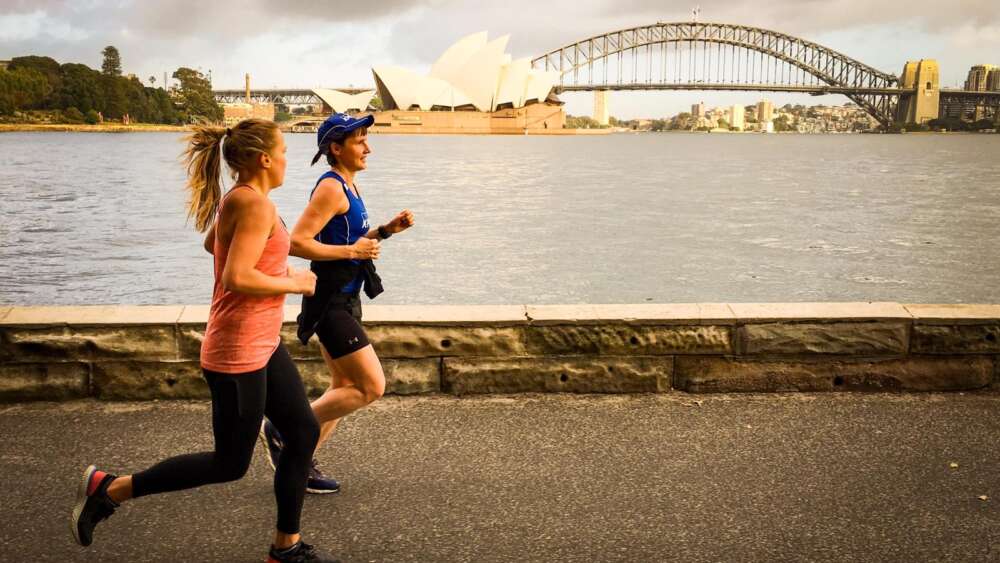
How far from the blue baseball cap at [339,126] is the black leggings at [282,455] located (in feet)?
2.39

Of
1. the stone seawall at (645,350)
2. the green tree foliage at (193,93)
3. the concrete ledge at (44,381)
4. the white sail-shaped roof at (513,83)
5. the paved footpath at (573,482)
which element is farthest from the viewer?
the green tree foliage at (193,93)

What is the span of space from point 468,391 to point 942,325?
6.96 ft

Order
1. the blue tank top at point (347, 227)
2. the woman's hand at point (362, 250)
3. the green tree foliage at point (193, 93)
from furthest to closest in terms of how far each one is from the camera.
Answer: the green tree foliage at point (193, 93)
the blue tank top at point (347, 227)
the woman's hand at point (362, 250)

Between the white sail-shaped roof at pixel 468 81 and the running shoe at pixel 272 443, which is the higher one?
the white sail-shaped roof at pixel 468 81

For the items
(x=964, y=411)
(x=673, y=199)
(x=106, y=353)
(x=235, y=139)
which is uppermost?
(x=235, y=139)

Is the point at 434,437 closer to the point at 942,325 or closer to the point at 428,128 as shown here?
the point at 942,325

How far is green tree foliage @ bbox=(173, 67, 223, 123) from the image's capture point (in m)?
124

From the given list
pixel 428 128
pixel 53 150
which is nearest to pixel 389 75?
pixel 428 128

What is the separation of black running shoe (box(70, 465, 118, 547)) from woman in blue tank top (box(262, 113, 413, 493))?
0.68 m

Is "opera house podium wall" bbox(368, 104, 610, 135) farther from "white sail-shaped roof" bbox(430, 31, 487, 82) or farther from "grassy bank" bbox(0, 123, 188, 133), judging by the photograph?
"grassy bank" bbox(0, 123, 188, 133)

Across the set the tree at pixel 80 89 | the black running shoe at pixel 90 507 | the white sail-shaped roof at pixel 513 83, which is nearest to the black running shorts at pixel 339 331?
Result: the black running shoe at pixel 90 507

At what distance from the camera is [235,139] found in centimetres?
262

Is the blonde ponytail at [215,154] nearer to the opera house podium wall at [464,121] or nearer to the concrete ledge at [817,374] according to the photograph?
the concrete ledge at [817,374]

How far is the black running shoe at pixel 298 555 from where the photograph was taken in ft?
8.93
